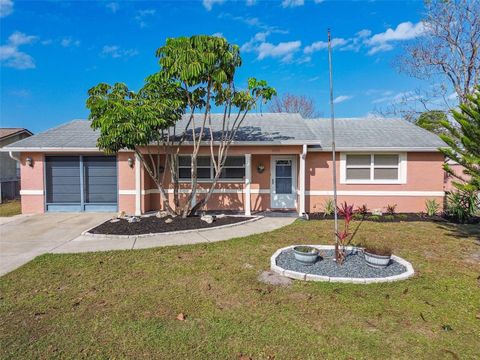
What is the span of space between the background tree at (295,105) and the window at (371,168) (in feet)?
66.9

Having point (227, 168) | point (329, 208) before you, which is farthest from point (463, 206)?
point (227, 168)

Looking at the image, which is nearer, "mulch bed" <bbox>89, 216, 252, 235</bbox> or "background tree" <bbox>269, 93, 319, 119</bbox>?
"mulch bed" <bbox>89, 216, 252, 235</bbox>

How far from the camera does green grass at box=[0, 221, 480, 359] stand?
281 centimetres

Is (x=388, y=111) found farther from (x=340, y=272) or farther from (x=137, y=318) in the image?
(x=137, y=318)

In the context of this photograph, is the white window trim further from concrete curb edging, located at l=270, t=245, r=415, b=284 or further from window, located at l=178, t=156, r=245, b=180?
concrete curb edging, located at l=270, t=245, r=415, b=284

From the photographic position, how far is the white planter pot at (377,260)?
478 centimetres

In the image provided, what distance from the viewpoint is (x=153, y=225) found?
7969mm

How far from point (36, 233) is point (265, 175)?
24.6 ft

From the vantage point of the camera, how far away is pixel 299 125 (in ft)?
39.1

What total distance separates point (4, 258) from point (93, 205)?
5261 mm

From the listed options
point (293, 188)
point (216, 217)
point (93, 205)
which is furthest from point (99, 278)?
point (293, 188)

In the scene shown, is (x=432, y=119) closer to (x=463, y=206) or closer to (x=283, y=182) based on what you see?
(x=463, y=206)

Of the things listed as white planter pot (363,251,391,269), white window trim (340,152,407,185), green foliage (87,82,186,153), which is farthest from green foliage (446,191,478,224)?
green foliage (87,82,186,153)

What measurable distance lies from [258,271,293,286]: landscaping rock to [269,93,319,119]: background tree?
2710cm
